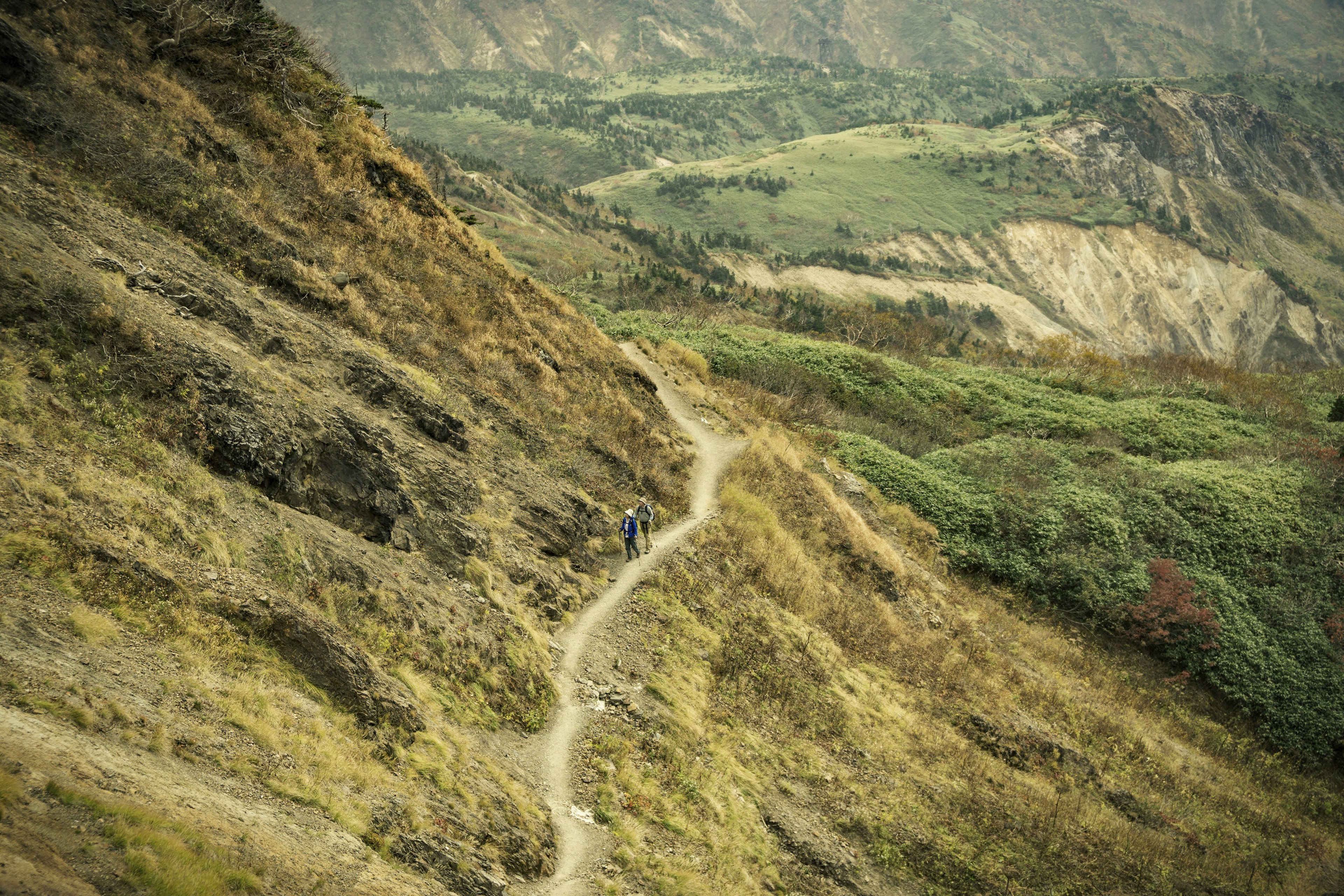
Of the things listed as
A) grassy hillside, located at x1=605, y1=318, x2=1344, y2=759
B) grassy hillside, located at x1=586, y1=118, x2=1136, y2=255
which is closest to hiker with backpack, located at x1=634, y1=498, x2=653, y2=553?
grassy hillside, located at x1=605, y1=318, x2=1344, y2=759

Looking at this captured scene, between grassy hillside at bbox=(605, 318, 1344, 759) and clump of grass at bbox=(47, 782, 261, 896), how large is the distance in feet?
88.2

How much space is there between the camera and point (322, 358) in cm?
1462

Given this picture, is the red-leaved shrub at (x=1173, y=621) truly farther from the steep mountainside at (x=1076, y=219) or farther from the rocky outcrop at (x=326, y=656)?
the steep mountainside at (x=1076, y=219)

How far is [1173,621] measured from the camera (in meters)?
26.3

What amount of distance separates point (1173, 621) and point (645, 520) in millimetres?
19569

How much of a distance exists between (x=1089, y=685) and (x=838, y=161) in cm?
16474

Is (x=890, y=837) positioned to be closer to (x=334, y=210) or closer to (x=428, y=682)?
(x=428, y=682)

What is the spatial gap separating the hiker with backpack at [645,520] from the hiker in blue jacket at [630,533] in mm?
238

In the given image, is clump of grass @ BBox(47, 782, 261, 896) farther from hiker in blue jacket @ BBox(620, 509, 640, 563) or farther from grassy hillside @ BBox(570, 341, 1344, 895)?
hiker in blue jacket @ BBox(620, 509, 640, 563)

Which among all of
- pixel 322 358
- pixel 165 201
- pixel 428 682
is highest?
pixel 165 201

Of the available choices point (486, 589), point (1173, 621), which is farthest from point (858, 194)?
point (486, 589)

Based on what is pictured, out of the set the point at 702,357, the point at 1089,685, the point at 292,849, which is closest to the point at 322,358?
the point at 292,849

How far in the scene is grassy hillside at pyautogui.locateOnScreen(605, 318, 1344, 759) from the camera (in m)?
26.1

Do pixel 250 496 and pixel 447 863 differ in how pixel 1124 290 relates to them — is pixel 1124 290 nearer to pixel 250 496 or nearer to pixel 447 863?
pixel 250 496
